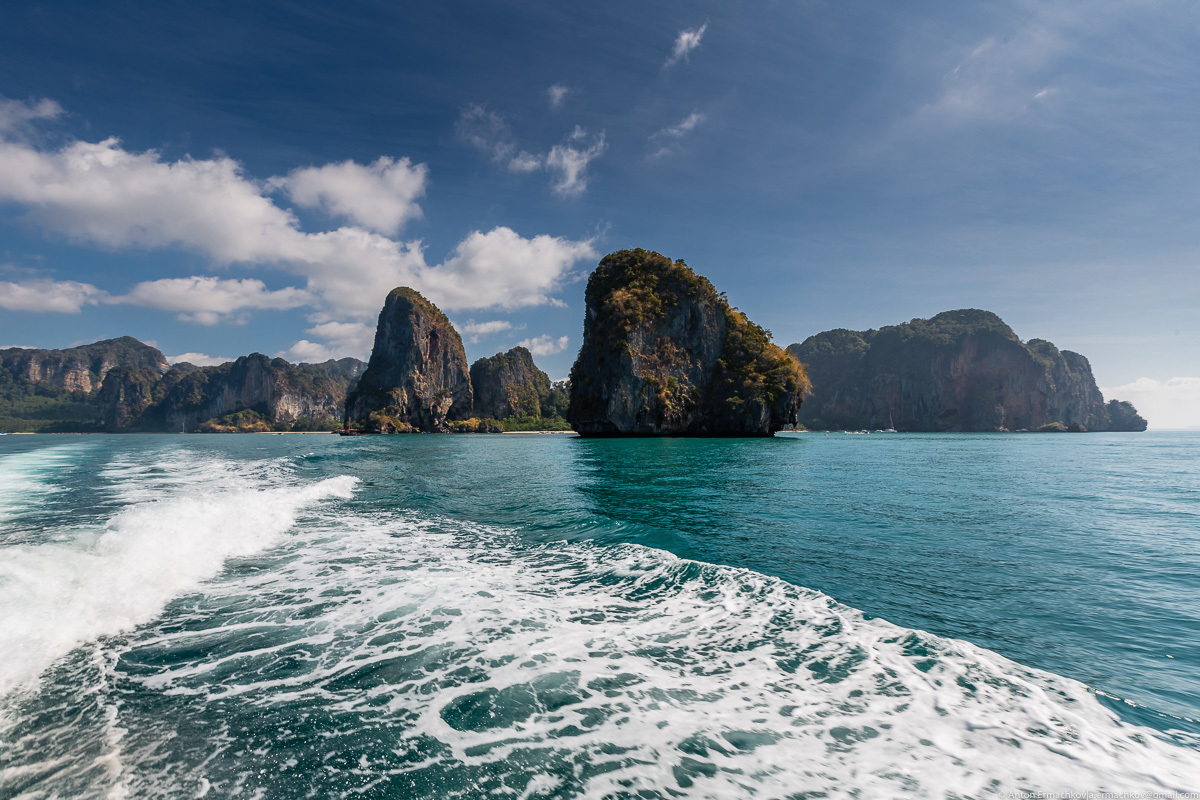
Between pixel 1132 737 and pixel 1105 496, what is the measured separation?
19.5 metres

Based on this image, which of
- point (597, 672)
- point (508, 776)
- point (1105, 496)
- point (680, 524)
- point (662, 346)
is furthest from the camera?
point (662, 346)

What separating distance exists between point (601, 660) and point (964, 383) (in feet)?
678

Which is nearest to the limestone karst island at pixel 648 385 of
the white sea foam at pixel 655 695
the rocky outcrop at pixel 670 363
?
the rocky outcrop at pixel 670 363

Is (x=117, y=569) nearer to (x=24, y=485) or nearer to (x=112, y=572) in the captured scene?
(x=112, y=572)

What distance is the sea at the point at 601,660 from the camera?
→ 3559 mm

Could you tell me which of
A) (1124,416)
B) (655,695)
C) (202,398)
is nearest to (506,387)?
(202,398)

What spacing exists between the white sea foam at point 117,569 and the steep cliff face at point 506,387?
6077 inches

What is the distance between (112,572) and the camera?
7.98m

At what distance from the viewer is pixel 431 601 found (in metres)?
7.16

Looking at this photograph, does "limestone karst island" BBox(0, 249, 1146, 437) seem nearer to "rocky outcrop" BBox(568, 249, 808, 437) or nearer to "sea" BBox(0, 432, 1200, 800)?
"rocky outcrop" BBox(568, 249, 808, 437)

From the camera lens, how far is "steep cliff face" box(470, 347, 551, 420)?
16912cm

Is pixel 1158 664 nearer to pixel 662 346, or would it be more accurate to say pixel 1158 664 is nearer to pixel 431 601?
pixel 431 601

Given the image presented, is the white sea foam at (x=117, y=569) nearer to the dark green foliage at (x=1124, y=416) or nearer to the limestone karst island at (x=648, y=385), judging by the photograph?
the limestone karst island at (x=648, y=385)

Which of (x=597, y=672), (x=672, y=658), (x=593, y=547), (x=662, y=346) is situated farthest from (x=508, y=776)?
(x=662, y=346)
